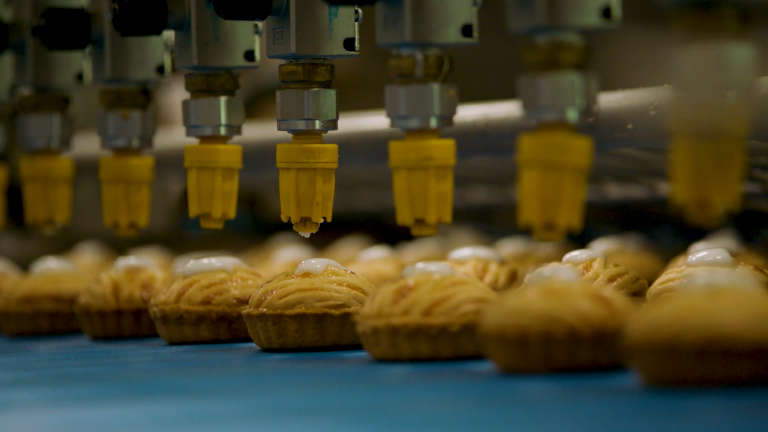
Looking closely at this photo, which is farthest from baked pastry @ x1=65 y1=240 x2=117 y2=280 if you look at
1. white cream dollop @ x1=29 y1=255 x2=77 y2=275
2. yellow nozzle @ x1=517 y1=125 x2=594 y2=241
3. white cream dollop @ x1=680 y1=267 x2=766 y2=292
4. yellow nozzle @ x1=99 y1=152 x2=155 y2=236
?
yellow nozzle @ x1=517 y1=125 x2=594 y2=241

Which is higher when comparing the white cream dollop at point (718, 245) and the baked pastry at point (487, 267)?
the white cream dollop at point (718, 245)

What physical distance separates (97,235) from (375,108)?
69.9 inches

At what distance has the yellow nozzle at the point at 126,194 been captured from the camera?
248cm

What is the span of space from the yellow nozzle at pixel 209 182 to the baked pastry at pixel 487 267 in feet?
2.47

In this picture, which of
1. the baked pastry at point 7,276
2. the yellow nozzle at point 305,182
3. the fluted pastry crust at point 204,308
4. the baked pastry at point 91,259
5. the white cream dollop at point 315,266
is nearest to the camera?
the yellow nozzle at point 305,182

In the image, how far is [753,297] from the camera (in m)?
1.92

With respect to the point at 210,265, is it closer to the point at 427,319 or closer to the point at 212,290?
the point at 212,290

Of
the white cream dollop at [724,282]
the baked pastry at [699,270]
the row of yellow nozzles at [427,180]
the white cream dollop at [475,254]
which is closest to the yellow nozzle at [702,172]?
the row of yellow nozzles at [427,180]

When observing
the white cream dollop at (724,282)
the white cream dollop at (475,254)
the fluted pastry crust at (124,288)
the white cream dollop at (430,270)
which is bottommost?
the fluted pastry crust at (124,288)

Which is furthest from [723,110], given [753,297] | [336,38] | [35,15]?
[35,15]

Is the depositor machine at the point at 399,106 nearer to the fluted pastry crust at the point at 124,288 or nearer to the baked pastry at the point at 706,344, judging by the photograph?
the baked pastry at the point at 706,344

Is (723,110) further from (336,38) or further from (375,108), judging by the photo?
(375,108)

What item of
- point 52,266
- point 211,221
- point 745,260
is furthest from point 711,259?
point 52,266

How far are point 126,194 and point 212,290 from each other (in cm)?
47
